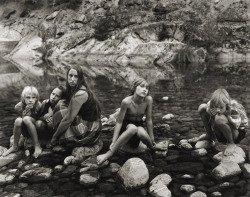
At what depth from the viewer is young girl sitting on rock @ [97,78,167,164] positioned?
4965mm

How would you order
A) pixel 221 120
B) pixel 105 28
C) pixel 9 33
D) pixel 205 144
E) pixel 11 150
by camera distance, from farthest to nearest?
pixel 9 33, pixel 105 28, pixel 205 144, pixel 11 150, pixel 221 120

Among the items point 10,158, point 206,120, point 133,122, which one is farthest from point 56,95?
point 206,120

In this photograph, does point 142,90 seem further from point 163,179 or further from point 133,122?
point 163,179

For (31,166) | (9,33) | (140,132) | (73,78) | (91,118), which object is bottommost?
(31,166)

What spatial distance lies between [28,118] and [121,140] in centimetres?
166

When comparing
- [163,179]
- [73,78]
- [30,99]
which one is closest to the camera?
[163,179]

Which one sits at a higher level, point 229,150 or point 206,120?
point 206,120

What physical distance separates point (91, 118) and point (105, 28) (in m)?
28.9

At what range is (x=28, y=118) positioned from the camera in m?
5.19

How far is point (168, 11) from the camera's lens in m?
33.6

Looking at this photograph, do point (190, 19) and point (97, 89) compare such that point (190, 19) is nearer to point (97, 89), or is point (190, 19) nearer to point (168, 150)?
point (97, 89)

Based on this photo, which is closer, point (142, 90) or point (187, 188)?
point (187, 188)

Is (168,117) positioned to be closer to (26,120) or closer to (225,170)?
(225,170)

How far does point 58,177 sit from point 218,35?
29088mm
